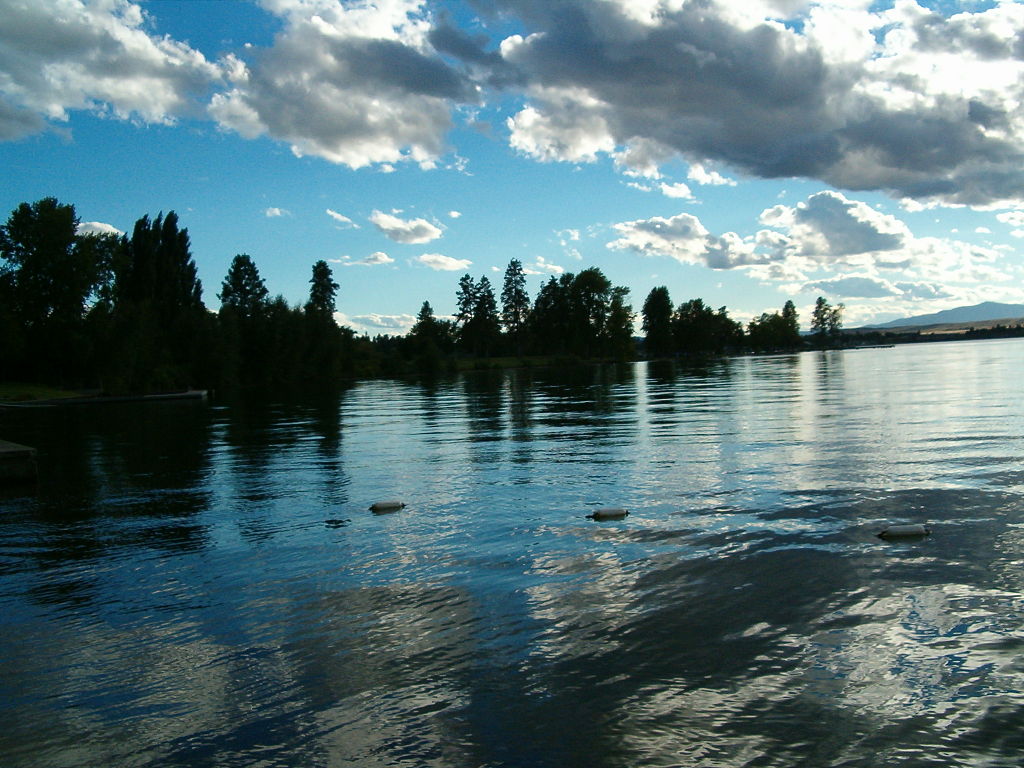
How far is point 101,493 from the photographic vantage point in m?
17.6

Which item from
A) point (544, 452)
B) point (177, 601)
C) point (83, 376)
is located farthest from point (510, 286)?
point (177, 601)

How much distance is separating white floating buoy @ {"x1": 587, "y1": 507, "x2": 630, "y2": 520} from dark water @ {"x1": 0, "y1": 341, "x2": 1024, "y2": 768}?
23 centimetres

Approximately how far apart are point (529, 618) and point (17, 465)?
57.8 feet

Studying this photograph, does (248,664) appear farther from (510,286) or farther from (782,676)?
(510,286)

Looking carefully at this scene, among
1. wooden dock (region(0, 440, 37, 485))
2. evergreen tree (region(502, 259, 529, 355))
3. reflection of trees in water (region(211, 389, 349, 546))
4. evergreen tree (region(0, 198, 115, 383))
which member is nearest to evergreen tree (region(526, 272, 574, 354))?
evergreen tree (region(502, 259, 529, 355))

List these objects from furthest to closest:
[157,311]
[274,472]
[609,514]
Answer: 1. [157,311]
2. [274,472]
3. [609,514]

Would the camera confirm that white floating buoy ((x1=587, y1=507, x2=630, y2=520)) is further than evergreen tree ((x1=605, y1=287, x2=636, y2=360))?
No

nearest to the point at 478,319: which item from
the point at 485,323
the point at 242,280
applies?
the point at 485,323

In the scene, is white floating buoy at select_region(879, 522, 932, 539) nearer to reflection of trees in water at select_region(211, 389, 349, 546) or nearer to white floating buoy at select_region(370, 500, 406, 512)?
white floating buoy at select_region(370, 500, 406, 512)

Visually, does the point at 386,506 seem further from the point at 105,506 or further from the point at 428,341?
the point at 428,341

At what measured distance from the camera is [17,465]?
1989 cm

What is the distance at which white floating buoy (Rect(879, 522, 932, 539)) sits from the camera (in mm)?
10609

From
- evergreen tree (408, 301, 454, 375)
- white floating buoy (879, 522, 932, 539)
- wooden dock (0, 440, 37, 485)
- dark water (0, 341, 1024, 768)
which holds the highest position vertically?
evergreen tree (408, 301, 454, 375)

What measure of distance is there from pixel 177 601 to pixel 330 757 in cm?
452
